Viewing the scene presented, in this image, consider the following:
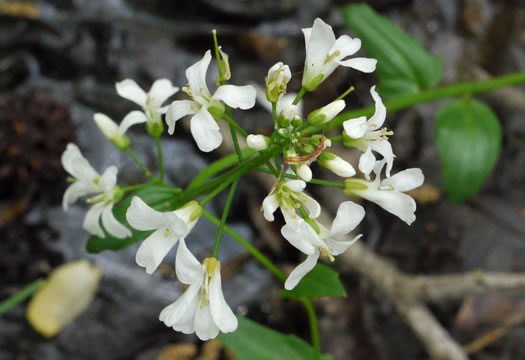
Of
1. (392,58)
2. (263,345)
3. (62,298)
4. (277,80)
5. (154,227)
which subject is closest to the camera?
(154,227)

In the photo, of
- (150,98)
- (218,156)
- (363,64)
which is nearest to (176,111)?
(150,98)

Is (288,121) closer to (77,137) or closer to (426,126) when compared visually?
(77,137)

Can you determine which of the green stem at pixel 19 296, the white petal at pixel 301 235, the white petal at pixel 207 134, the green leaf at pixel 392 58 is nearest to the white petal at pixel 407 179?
the white petal at pixel 301 235

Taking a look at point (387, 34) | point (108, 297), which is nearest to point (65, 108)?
point (108, 297)

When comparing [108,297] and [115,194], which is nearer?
[115,194]

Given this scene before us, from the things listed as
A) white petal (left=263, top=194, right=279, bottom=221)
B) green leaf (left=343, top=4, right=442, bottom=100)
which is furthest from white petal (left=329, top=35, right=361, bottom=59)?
green leaf (left=343, top=4, right=442, bottom=100)

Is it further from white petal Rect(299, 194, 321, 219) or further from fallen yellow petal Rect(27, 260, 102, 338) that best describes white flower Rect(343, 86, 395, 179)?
fallen yellow petal Rect(27, 260, 102, 338)

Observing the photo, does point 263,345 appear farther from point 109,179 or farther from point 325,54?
point 325,54
